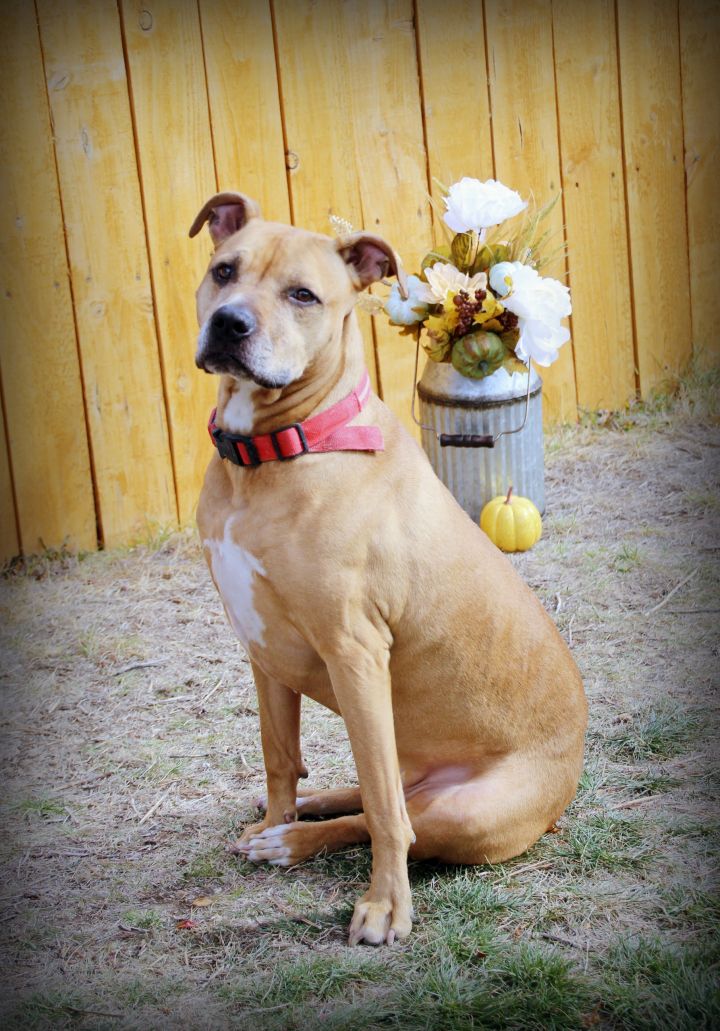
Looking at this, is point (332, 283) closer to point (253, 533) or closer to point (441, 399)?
point (253, 533)

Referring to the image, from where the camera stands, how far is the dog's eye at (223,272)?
2.70 meters

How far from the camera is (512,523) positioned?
486 cm

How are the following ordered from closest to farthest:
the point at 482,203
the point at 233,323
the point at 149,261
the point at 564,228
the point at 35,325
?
1. the point at 233,323
2. the point at 482,203
3. the point at 35,325
4. the point at 149,261
5. the point at 564,228

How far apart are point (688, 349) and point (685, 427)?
0.52 metres

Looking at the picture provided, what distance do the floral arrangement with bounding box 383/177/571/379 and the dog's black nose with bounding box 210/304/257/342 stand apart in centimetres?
206

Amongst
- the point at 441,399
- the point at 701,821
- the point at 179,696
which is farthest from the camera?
the point at 441,399

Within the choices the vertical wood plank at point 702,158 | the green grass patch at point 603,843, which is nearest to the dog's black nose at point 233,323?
the green grass patch at point 603,843

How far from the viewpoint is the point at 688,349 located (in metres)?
6.29

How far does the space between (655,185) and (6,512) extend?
3.64m

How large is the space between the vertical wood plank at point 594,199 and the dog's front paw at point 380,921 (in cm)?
390

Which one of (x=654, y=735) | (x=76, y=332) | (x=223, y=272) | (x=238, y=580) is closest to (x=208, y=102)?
(x=76, y=332)

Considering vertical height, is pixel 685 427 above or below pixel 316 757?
above

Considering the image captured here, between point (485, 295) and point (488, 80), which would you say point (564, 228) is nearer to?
point (488, 80)

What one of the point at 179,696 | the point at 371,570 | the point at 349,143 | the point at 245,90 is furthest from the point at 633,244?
the point at 371,570
